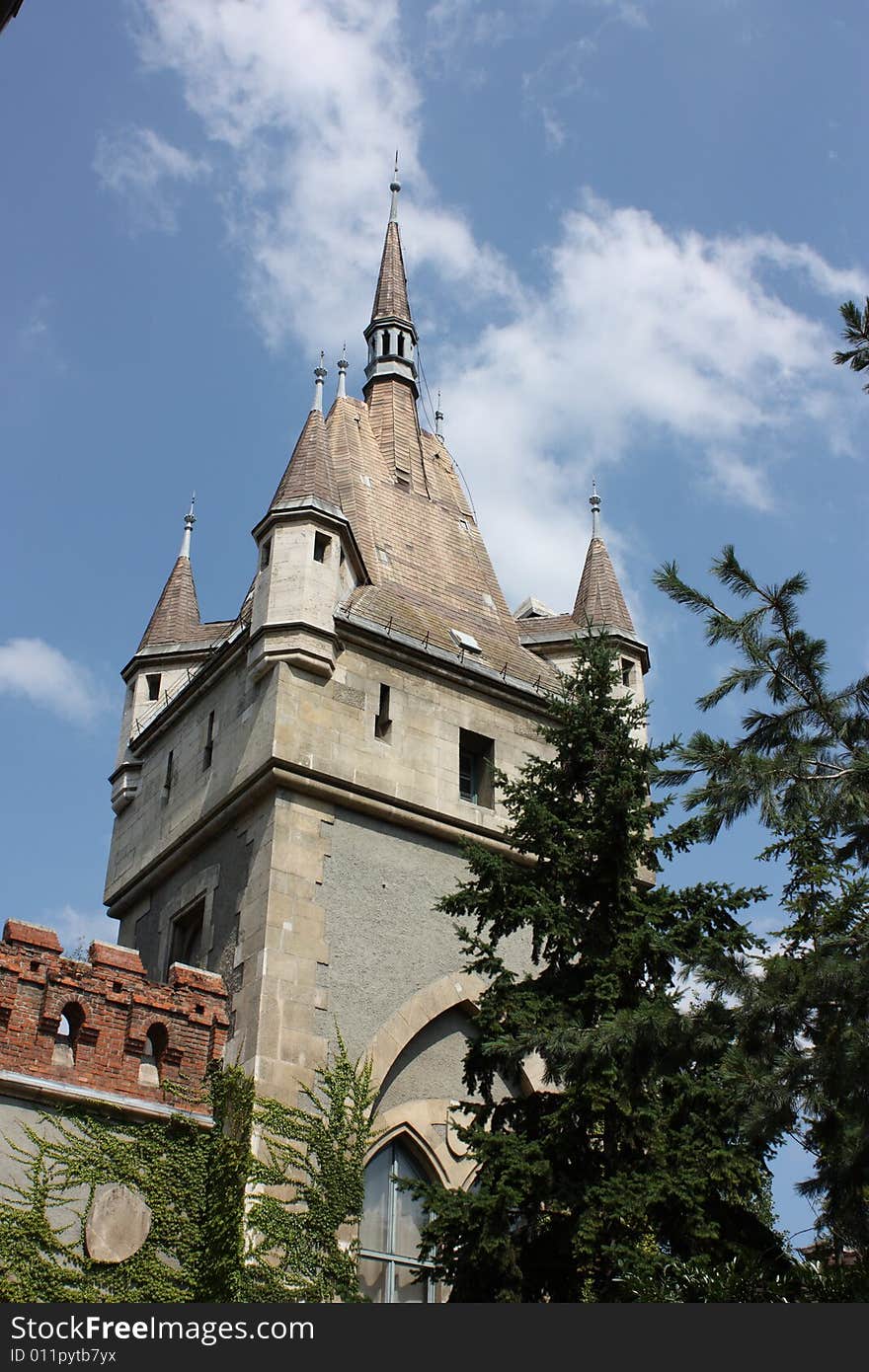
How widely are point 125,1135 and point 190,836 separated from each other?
4775 mm

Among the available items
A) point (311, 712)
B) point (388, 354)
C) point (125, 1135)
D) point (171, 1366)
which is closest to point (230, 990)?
point (125, 1135)

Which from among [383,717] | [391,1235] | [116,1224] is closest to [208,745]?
[383,717]

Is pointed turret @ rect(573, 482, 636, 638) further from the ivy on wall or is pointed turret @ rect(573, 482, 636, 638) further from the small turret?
the ivy on wall

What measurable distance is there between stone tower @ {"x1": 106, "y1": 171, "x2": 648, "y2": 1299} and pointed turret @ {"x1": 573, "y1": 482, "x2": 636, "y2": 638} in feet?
0.27

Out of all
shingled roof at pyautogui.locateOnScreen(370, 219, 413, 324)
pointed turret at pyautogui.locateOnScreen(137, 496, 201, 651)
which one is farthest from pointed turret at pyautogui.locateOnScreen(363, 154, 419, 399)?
pointed turret at pyautogui.locateOnScreen(137, 496, 201, 651)

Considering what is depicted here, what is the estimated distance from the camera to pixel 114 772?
22.5 m

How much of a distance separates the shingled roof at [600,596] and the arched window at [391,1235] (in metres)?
8.90

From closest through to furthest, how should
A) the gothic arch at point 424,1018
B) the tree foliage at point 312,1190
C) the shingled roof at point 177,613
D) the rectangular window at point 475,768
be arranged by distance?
the tree foliage at point 312,1190 < the gothic arch at point 424,1018 < the rectangular window at point 475,768 < the shingled roof at point 177,613

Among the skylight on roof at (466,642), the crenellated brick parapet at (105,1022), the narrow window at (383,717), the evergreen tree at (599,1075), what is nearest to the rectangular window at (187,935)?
the crenellated brick parapet at (105,1022)

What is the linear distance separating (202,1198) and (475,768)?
707 centimetres

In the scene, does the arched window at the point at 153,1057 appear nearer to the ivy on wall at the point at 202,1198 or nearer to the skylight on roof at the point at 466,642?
the ivy on wall at the point at 202,1198

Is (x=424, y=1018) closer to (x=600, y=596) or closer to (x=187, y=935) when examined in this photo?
(x=187, y=935)

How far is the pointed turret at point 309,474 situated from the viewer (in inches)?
805

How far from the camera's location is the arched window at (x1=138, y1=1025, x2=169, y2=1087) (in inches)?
637
